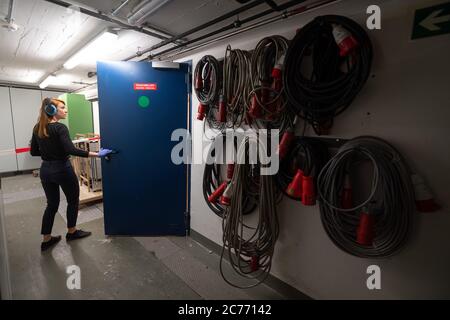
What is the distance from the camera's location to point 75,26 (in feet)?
6.49

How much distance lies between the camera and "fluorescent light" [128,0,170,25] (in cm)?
149

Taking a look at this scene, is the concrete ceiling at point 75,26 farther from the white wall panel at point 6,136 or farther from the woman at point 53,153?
the white wall panel at point 6,136

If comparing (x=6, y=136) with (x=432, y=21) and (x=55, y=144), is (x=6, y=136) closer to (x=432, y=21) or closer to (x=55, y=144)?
(x=55, y=144)

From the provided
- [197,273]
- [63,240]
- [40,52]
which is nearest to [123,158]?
[63,240]

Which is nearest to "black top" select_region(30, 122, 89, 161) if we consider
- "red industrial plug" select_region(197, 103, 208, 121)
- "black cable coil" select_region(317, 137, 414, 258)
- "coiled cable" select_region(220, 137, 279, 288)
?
"red industrial plug" select_region(197, 103, 208, 121)

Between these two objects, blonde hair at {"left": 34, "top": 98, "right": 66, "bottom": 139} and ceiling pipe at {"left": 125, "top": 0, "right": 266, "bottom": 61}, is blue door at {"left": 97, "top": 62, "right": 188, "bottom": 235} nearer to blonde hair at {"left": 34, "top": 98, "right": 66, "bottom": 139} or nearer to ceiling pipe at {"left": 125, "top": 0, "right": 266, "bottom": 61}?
ceiling pipe at {"left": 125, "top": 0, "right": 266, "bottom": 61}

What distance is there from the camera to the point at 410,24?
3.27ft

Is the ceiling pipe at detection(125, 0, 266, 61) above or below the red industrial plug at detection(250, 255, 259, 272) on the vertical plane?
above

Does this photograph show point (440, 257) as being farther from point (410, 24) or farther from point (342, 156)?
point (410, 24)

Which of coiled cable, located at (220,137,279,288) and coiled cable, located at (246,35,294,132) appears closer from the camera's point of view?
coiled cable, located at (246,35,294,132)

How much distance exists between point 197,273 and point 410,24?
222cm

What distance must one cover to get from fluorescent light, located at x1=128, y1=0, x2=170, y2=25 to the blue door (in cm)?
47

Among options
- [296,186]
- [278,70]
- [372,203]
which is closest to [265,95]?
[278,70]
